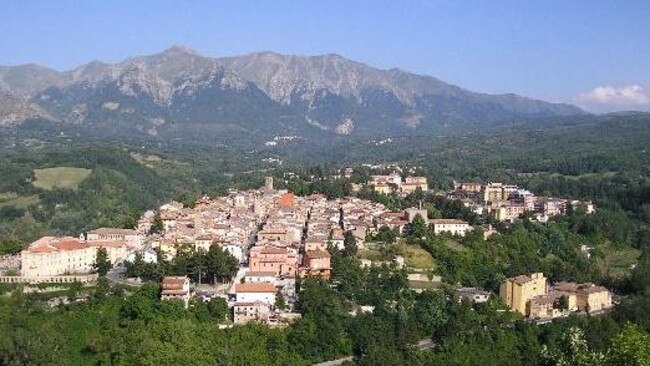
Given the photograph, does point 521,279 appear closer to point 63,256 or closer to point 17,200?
point 63,256

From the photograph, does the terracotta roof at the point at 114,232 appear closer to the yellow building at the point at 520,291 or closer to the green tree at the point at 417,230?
the green tree at the point at 417,230

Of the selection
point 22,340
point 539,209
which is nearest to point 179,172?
point 539,209

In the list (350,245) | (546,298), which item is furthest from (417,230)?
(546,298)

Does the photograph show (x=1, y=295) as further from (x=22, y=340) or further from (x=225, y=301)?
(x=225, y=301)

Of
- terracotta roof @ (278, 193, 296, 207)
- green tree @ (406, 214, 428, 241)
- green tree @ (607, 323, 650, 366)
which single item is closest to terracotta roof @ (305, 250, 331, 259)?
green tree @ (406, 214, 428, 241)

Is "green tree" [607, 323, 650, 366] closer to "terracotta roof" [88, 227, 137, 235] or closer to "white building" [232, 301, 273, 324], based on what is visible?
"white building" [232, 301, 273, 324]
